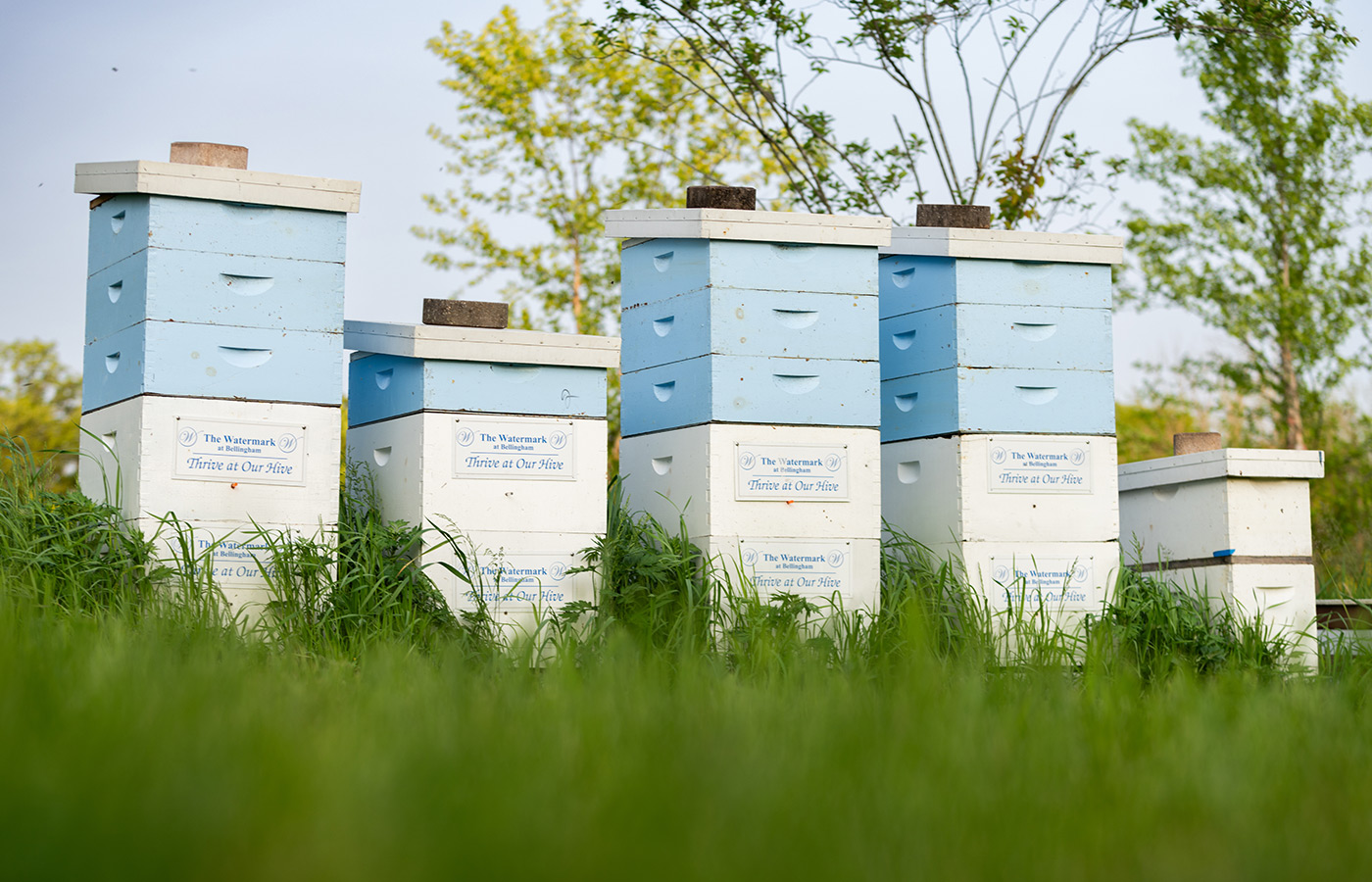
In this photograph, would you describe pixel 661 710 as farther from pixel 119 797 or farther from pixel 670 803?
pixel 119 797

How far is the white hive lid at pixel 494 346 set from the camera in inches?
196

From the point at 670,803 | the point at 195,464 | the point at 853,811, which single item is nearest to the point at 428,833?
the point at 670,803

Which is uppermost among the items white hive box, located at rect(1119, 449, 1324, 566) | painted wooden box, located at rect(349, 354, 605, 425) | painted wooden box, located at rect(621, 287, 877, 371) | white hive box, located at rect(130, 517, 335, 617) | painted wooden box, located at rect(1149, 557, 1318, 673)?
painted wooden box, located at rect(621, 287, 877, 371)

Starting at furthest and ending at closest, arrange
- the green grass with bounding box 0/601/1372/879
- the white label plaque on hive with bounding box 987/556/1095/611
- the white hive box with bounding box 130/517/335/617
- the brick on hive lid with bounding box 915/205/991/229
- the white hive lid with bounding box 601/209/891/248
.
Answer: the brick on hive lid with bounding box 915/205/991/229
the white label plaque on hive with bounding box 987/556/1095/611
the white hive lid with bounding box 601/209/891/248
the white hive box with bounding box 130/517/335/617
the green grass with bounding box 0/601/1372/879

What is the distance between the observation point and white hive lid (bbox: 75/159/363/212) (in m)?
4.74

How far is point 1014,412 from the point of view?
18.2 feet

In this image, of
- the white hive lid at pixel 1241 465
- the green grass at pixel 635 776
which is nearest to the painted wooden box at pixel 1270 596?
Result: the white hive lid at pixel 1241 465

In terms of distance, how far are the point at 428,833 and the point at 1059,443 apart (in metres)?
4.24

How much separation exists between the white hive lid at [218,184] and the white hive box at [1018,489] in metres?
2.68

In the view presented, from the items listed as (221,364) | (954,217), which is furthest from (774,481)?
(221,364)

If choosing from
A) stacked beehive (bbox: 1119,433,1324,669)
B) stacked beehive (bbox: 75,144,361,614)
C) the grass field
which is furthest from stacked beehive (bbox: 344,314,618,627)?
stacked beehive (bbox: 1119,433,1324,669)

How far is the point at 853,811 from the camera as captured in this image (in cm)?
215

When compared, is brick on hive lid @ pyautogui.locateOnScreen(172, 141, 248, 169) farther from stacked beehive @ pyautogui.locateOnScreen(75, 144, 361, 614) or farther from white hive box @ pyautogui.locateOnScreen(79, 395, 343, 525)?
white hive box @ pyautogui.locateOnScreen(79, 395, 343, 525)

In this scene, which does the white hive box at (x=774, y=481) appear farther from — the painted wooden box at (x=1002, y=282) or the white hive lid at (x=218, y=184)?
the white hive lid at (x=218, y=184)
